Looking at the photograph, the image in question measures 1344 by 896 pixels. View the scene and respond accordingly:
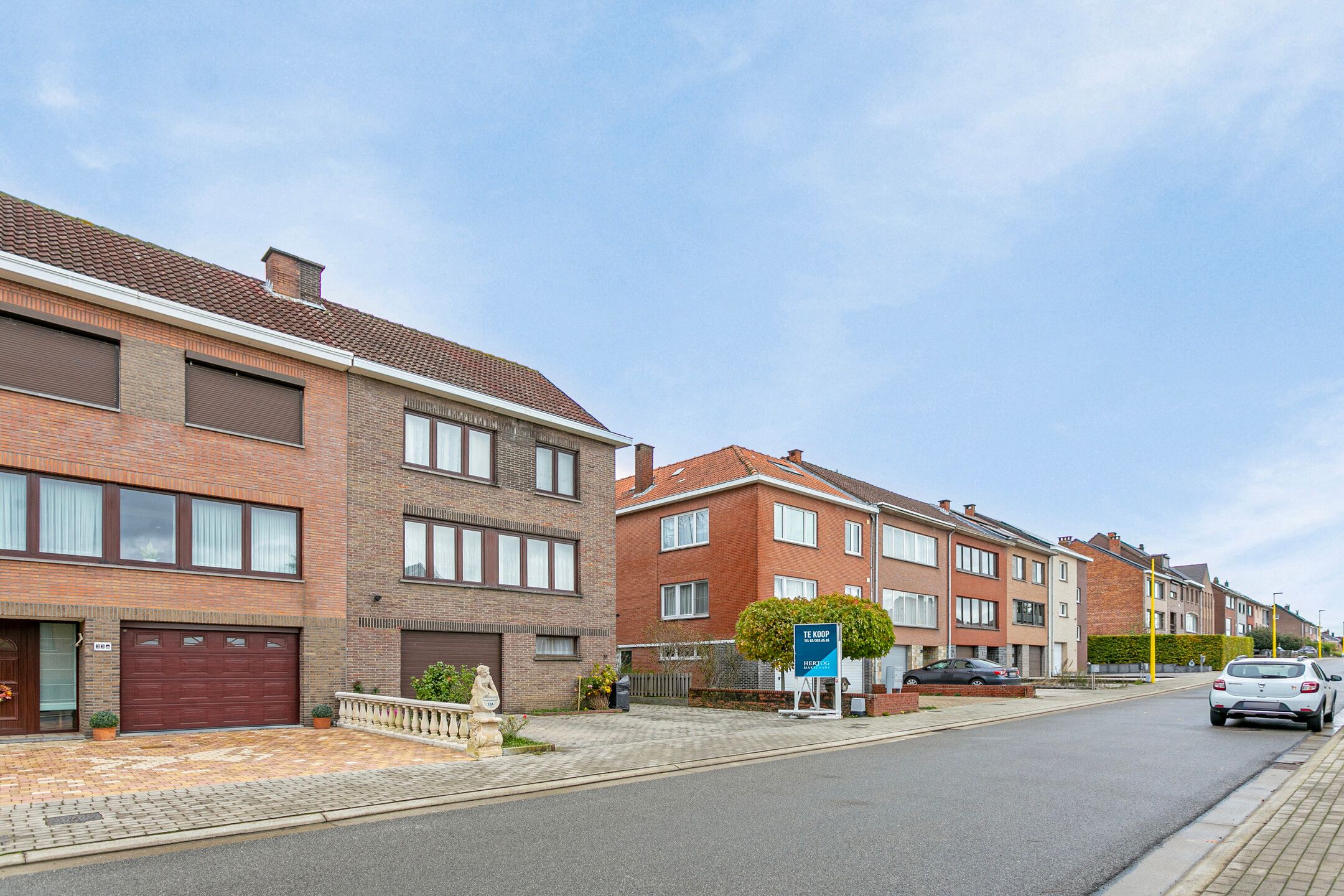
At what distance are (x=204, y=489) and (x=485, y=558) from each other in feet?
23.3

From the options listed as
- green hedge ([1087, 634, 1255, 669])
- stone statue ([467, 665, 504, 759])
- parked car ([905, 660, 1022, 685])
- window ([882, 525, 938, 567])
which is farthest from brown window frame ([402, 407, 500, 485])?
green hedge ([1087, 634, 1255, 669])

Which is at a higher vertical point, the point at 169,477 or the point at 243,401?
the point at 243,401

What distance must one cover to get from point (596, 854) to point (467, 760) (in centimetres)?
672

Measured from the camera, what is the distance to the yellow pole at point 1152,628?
4422 cm

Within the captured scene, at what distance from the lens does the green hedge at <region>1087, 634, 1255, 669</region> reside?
6059 cm

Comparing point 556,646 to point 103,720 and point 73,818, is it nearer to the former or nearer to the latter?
point 103,720

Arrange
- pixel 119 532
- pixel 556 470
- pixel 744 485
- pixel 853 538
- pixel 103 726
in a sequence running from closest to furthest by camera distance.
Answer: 1. pixel 103 726
2. pixel 119 532
3. pixel 556 470
4. pixel 744 485
5. pixel 853 538

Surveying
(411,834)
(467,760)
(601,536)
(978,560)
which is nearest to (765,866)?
(411,834)

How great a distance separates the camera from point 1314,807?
10047mm

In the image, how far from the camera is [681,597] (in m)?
34.2

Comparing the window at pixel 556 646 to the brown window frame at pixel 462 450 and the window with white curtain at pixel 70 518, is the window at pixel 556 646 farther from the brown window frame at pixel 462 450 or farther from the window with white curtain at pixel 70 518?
the window with white curtain at pixel 70 518

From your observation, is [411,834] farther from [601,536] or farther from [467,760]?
[601,536]

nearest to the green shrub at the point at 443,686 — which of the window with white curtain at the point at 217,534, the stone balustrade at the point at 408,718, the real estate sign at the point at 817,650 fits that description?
the stone balustrade at the point at 408,718

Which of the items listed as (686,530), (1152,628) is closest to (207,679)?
(686,530)
